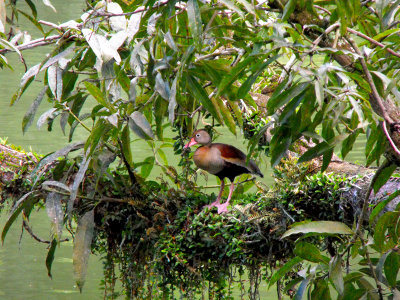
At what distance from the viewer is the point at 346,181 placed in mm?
2215

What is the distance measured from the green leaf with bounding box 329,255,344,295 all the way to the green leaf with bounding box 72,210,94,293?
40.8 inches

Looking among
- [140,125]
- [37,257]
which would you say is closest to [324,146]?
[140,125]

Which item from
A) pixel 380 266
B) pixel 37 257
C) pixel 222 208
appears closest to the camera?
pixel 380 266

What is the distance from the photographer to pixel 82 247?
214 centimetres

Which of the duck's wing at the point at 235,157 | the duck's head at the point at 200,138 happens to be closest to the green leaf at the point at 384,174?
the duck's wing at the point at 235,157

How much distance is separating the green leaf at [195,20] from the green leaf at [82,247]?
1117 mm

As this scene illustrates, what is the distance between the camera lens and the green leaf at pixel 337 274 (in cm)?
133

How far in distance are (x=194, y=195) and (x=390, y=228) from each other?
1.17 m

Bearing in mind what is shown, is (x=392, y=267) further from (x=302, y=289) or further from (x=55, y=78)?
(x=55, y=78)

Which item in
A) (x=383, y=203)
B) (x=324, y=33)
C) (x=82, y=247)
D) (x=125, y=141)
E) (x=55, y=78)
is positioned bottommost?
(x=82, y=247)

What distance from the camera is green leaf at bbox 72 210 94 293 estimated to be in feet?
6.79

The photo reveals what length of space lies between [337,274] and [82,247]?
1.12 meters

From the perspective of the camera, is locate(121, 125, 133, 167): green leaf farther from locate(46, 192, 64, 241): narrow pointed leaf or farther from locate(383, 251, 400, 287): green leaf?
locate(383, 251, 400, 287): green leaf

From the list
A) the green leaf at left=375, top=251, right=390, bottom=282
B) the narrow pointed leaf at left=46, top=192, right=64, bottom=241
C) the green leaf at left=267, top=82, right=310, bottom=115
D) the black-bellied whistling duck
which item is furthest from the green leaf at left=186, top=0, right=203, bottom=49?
the black-bellied whistling duck
